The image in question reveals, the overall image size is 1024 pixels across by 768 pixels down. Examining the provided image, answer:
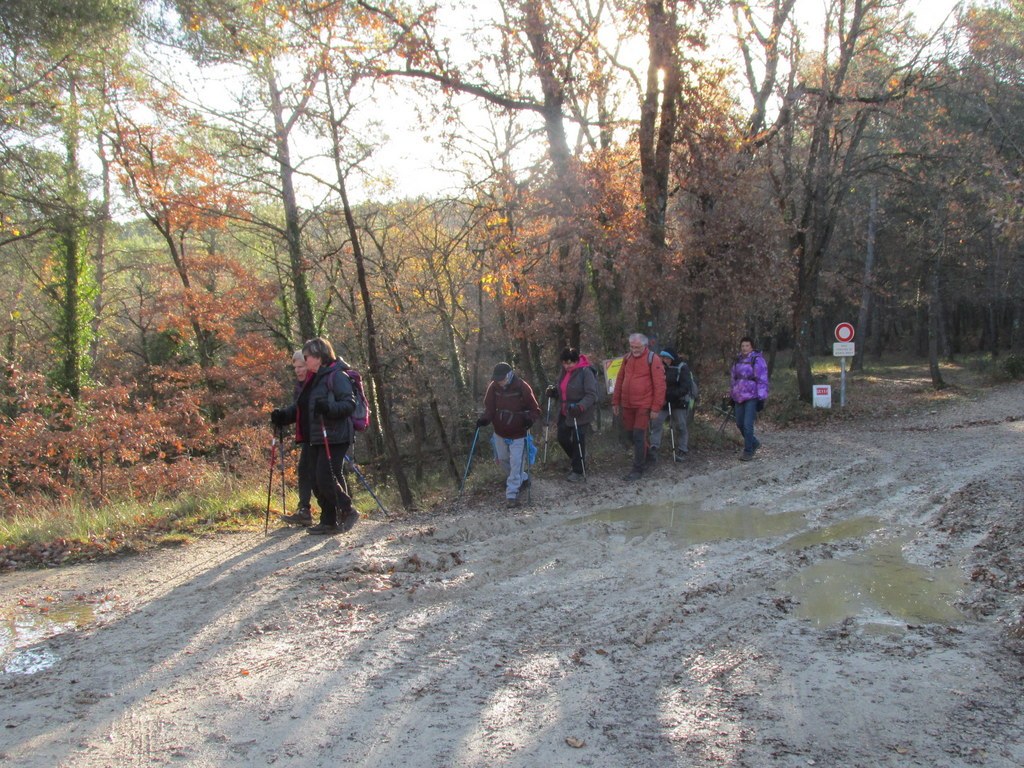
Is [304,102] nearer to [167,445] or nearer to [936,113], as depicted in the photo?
[167,445]

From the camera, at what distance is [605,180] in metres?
12.8

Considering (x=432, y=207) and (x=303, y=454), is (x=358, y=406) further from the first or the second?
(x=432, y=207)

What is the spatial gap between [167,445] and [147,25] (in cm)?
990

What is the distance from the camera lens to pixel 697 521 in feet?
26.4

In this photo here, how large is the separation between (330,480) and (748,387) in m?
7.03

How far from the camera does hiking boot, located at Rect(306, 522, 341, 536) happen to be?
7793mm

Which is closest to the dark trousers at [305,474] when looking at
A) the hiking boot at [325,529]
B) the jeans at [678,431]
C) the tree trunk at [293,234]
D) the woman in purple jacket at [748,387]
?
the hiking boot at [325,529]

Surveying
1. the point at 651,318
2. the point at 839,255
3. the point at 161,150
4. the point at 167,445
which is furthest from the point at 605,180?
the point at 839,255

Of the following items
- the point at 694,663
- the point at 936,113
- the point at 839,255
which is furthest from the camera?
the point at 839,255

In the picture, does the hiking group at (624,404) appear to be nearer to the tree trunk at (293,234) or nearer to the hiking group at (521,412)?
the hiking group at (521,412)

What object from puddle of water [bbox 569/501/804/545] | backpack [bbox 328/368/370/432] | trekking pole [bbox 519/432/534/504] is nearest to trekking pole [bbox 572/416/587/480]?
trekking pole [bbox 519/432/534/504]

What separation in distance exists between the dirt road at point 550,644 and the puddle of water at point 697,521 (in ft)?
0.17

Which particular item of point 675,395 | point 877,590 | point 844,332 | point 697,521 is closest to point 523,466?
point 697,521

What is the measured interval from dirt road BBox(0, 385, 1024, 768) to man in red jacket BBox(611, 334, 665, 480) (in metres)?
2.53
